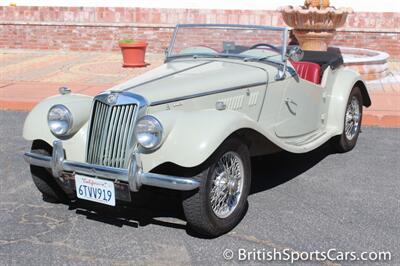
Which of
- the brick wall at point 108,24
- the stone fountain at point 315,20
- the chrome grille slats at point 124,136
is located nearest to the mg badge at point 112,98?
the chrome grille slats at point 124,136

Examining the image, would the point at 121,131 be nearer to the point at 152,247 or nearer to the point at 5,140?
the point at 152,247

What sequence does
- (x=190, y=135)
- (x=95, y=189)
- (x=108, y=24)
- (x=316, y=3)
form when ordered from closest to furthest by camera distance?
(x=190, y=135) < (x=95, y=189) < (x=316, y=3) < (x=108, y=24)

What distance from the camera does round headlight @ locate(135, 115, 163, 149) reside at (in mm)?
3529

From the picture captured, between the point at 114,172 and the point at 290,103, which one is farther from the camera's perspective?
the point at 290,103

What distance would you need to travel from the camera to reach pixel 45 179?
4.29m

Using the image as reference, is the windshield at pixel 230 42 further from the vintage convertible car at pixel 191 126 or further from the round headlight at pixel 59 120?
the round headlight at pixel 59 120

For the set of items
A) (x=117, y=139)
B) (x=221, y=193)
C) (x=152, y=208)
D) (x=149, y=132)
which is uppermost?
(x=149, y=132)

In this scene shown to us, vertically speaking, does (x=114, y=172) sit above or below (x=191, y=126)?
below

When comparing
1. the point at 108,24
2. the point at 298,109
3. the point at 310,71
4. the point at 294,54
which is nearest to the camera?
the point at 294,54

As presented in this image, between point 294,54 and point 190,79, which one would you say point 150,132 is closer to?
point 190,79

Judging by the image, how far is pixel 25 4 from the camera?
47.2 feet

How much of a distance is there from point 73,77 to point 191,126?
677 cm

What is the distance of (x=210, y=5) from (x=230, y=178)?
10.2 meters

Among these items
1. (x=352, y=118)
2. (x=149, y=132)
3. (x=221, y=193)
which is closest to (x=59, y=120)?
(x=149, y=132)
